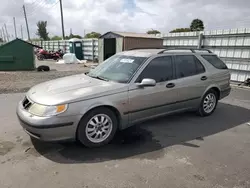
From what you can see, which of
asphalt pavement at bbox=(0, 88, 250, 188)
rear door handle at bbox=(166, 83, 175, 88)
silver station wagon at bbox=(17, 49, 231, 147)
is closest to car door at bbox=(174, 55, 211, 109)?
silver station wagon at bbox=(17, 49, 231, 147)

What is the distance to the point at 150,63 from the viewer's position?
3.81 m

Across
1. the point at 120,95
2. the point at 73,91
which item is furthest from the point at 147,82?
the point at 73,91

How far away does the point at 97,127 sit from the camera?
3273mm

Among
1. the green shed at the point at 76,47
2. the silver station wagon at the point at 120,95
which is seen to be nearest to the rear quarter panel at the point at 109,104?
the silver station wagon at the point at 120,95

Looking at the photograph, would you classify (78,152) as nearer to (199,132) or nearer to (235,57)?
(199,132)

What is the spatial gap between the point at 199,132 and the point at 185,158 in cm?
108

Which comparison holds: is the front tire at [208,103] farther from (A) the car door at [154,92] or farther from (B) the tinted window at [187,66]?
(A) the car door at [154,92]

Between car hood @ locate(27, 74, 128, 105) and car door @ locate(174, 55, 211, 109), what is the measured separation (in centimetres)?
133

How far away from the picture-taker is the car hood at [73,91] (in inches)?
118

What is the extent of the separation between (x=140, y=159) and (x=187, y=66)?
2.28m

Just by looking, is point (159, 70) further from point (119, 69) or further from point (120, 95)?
point (120, 95)

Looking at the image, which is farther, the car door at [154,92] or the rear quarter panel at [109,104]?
the car door at [154,92]

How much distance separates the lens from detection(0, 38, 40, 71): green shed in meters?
11.4

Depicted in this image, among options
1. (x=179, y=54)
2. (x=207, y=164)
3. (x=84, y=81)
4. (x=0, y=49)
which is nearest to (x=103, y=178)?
(x=207, y=164)
